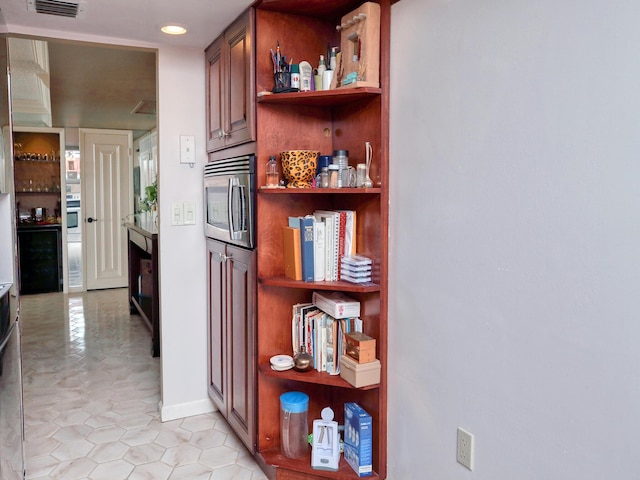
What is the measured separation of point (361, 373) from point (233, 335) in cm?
81

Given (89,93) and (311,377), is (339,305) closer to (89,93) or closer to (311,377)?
(311,377)

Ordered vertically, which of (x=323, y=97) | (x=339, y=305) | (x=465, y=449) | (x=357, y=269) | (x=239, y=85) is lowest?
(x=465, y=449)

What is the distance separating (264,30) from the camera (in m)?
2.16

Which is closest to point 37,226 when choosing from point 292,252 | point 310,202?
point 310,202

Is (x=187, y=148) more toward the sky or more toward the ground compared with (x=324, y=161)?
more toward the sky

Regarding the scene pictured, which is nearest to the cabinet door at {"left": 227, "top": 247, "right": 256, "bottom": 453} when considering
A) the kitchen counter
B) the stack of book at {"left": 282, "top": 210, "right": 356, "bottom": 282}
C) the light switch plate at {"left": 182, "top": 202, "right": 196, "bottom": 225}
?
the stack of book at {"left": 282, "top": 210, "right": 356, "bottom": 282}

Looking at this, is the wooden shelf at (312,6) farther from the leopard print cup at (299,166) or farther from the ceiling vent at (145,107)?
the ceiling vent at (145,107)

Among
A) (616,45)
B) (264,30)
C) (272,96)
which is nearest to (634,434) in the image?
(616,45)

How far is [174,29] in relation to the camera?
2465mm

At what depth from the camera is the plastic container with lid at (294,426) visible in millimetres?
2178

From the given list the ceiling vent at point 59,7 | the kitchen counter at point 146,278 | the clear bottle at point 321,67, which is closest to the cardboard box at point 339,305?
the clear bottle at point 321,67

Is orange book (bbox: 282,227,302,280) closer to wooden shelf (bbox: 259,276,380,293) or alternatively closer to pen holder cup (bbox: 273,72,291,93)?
wooden shelf (bbox: 259,276,380,293)

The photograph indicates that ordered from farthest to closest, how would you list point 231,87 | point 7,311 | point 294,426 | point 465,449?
point 231,87 → point 294,426 → point 7,311 → point 465,449

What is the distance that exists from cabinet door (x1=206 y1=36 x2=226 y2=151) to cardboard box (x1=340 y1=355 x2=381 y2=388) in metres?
1.26
